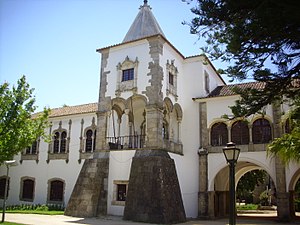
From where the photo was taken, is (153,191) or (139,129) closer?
(153,191)

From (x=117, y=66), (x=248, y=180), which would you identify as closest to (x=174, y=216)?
(x=117, y=66)

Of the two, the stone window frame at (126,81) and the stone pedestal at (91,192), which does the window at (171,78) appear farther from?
the stone pedestal at (91,192)

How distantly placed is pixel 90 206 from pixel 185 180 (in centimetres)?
581

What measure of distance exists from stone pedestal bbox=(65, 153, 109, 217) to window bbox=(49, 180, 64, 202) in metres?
7.29

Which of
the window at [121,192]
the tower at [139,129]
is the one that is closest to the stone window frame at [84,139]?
the tower at [139,129]

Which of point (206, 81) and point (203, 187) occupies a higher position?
point (206, 81)

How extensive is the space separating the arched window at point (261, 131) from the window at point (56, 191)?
1462 cm

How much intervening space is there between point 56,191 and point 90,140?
4.76m

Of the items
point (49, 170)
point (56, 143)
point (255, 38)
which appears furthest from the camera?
point (56, 143)

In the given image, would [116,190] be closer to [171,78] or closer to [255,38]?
[171,78]

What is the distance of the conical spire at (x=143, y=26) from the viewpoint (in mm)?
20594

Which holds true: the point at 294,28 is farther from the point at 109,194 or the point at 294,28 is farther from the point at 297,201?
the point at 297,201

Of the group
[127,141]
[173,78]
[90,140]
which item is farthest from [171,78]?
[90,140]

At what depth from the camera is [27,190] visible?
83.8 feet
